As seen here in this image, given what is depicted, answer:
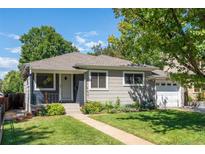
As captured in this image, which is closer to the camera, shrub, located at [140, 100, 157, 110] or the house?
the house

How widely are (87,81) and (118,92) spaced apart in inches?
96.8

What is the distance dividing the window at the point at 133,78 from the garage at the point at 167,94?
1837mm

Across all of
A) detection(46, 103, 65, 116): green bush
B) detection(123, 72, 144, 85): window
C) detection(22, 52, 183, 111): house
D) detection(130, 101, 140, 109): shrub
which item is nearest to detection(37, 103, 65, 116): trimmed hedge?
detection(46, 103, 65, 116): green bush

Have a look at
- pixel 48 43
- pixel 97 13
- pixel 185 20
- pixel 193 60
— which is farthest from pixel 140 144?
pixel 48 43

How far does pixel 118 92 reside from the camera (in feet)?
72.4

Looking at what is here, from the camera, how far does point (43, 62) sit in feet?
70.4

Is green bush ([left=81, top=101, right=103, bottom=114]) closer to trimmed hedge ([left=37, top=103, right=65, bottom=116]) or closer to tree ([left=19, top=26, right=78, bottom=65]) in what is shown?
trimmed hedge ([left=37, top=103, right=65, bottom=116])

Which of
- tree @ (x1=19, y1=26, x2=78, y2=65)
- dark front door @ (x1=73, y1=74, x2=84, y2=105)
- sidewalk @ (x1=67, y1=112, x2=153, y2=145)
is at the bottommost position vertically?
sidewalk @ (x1=67, y1=112, x2=153, y2=145)

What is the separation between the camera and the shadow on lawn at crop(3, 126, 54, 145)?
10484 mm

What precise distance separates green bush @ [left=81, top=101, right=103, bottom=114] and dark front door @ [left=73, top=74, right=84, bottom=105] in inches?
40.4

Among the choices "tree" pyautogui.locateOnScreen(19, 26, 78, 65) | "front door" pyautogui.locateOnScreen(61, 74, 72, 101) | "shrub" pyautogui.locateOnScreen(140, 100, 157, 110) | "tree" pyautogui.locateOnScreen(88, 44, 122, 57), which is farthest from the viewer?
"tree" pyautogui.locateOnScreen(88, 44, 122, 57)

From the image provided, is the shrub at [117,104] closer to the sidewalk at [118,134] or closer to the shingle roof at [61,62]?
the shingle roof at [61,62]

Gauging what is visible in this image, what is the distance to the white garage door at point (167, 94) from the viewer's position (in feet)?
79.5

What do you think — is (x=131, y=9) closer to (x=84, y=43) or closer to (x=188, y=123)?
(x=188, y=123)
